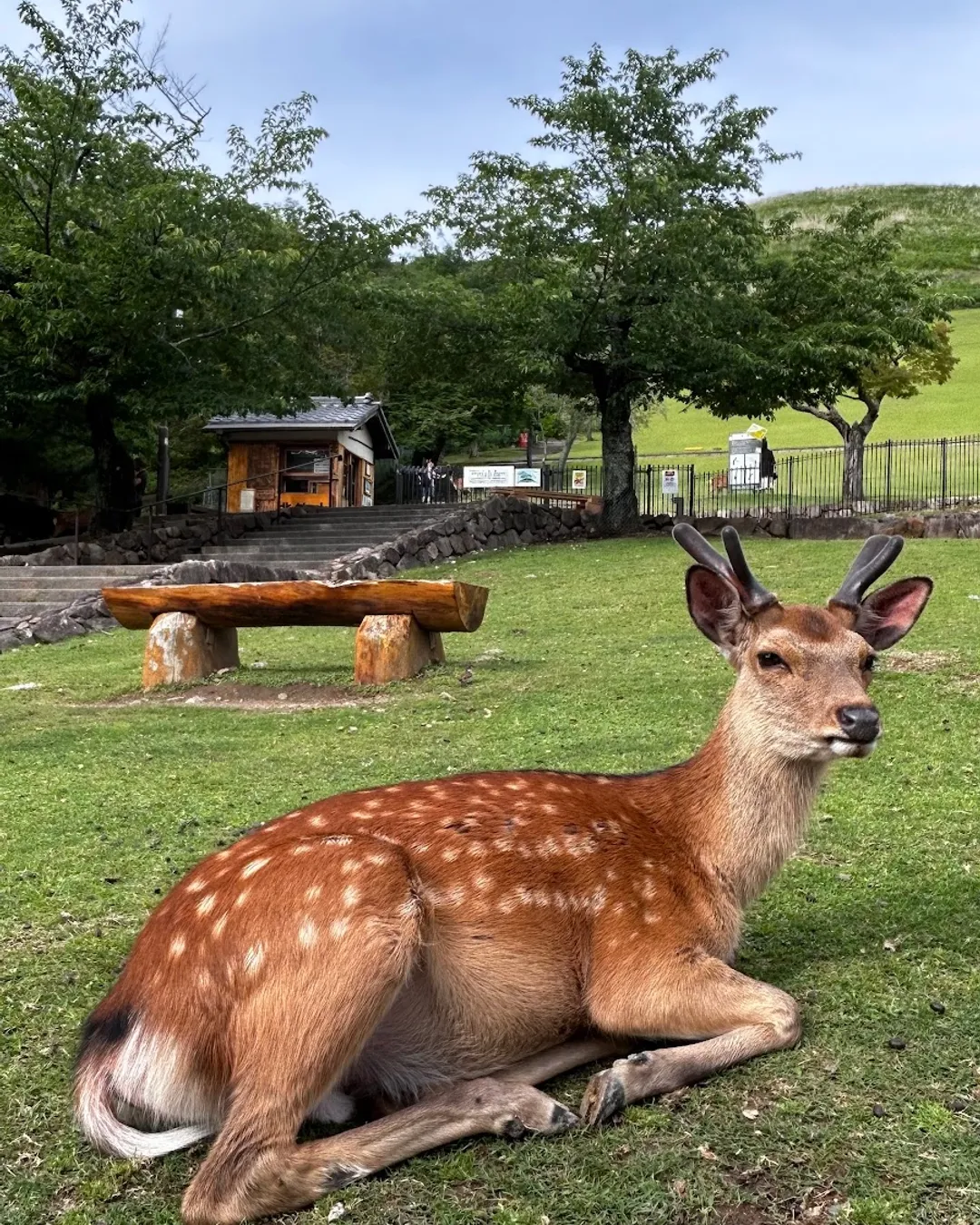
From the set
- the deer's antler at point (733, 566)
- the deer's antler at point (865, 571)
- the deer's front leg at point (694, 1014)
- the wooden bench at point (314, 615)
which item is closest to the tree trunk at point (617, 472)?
the wooden bench at point (314, 615)

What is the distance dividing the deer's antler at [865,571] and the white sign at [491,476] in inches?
1231

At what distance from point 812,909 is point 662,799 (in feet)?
3.41

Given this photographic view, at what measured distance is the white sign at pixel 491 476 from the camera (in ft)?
116

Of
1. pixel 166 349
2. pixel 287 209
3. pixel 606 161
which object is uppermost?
pixel 606 161

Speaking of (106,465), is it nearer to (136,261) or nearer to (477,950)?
(136,261)

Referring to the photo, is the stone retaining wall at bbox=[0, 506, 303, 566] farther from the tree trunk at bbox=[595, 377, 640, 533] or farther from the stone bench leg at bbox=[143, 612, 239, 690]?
the stone bench leg at bbox=[143, 612, 239, 690]

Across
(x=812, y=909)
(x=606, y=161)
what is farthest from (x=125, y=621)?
(x=606, y=161)

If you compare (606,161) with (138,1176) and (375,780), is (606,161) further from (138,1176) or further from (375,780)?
(138,1176)

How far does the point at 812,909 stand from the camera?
445 cm

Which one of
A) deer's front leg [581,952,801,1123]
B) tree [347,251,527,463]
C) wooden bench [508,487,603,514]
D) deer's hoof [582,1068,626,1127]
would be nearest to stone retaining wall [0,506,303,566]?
tree [347,251,527,463]

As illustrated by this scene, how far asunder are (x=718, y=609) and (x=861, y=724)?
68 cm

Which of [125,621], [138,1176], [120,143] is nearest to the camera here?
[138,1176]

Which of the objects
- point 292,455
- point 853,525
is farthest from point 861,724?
point 292,455

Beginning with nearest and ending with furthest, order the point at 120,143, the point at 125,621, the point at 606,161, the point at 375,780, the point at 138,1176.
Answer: the point at 138,1176, the point at 375,780, the point at 125,621, the point at 120,143, the point at 606,161
